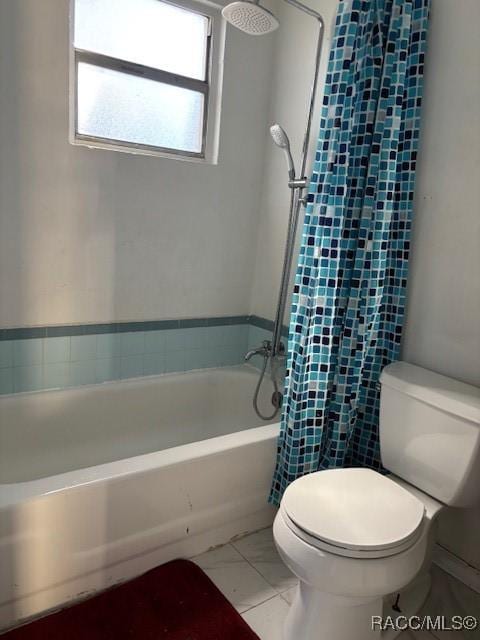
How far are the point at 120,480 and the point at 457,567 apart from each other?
1.30 metres

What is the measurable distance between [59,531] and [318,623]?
0.82 meters

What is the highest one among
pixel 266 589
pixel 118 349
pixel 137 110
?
pixel 137 110

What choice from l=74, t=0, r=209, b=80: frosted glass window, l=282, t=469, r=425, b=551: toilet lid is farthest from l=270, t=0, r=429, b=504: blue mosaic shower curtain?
l=74, t=0, r=209, b=80: frosted glass window

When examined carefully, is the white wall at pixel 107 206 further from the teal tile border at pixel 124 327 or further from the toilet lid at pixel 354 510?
the toilet lid at pixel 354 510

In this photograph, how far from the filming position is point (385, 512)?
53.1 inches

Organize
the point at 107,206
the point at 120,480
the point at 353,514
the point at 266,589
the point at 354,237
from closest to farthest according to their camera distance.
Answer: the point at 353,514, the point at 120,480, the point at 266,589, the point at 354,237, the point at 107,206

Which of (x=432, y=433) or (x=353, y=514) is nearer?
(x=353, y=514)

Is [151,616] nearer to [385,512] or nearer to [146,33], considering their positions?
[385,512]

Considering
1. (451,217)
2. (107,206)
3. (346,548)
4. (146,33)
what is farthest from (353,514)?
(146,33)

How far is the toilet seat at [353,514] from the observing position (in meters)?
1.23

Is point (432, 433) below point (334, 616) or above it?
above

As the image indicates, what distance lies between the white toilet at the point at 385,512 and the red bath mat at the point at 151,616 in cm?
24

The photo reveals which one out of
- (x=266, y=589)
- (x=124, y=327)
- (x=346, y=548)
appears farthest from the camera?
(x=124, y=327)

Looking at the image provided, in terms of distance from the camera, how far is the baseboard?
5.60ft
